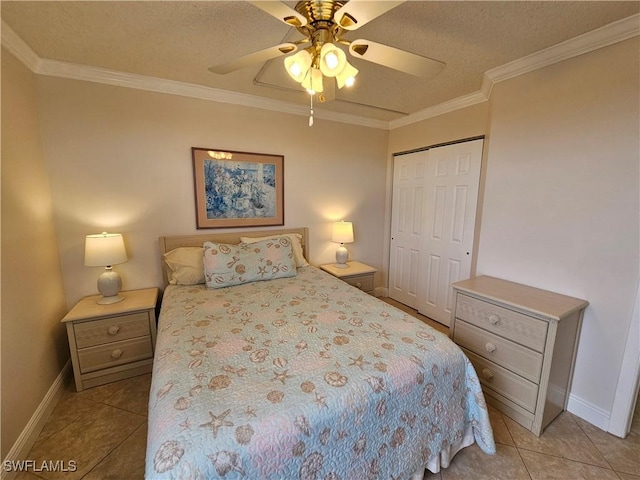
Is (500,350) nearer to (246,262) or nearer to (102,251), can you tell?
(246,262)

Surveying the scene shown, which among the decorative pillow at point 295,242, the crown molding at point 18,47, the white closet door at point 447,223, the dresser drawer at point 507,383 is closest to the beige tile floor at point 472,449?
the dresser drawer at point 507,383

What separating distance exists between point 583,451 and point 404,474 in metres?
1.21

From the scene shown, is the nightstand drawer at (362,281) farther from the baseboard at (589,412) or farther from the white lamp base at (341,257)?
the baseboard at (589,412)

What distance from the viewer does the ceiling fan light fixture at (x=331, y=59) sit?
1.15 metres

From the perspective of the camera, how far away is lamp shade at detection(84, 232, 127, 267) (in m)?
1.99

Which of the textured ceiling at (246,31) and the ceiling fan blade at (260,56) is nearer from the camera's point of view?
the ceiling fan blade at (260,56)

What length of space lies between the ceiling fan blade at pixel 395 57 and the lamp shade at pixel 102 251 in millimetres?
2097

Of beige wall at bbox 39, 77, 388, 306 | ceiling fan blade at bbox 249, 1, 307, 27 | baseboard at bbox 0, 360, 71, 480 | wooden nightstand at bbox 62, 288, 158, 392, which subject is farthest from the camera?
beige wall at bbox 39, 77, 388, 306

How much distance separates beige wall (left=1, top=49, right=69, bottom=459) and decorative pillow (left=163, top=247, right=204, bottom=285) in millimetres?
782

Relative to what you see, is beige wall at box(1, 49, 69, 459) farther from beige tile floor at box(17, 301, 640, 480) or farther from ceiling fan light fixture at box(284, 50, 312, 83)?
ceiling fan light fixture at box(284, 50, 312, 83)

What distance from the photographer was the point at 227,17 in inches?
59.5

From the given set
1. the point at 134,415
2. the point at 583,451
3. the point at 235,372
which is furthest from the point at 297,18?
the point at 583,451

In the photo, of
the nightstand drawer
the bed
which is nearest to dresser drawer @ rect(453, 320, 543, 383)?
the bed

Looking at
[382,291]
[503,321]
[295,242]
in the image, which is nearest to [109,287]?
[295,242]
